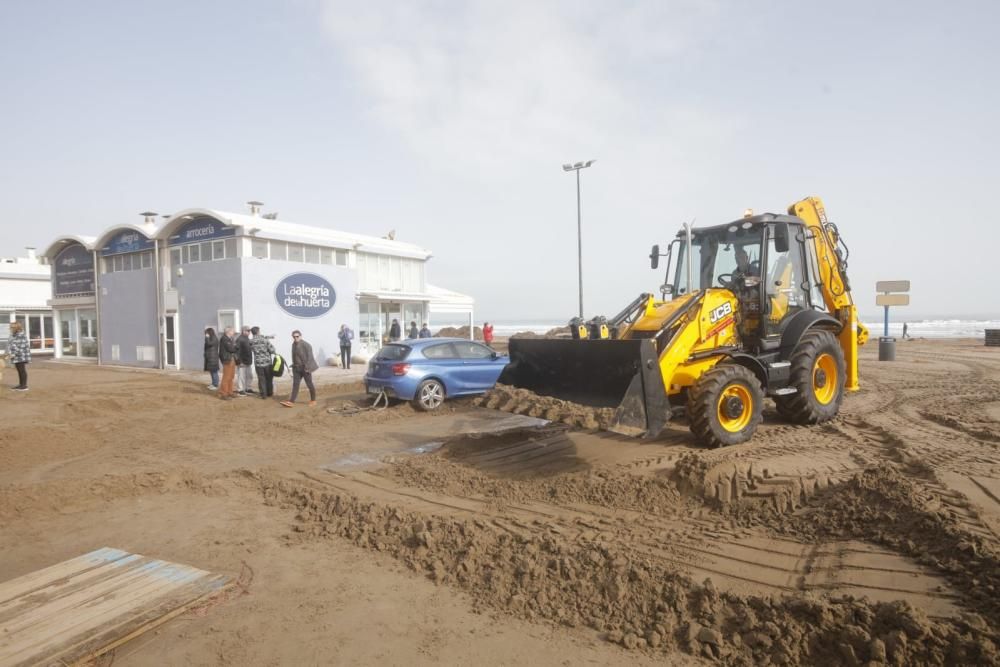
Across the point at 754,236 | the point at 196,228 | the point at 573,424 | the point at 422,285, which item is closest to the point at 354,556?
the point at 573,424

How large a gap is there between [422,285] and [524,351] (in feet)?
59.8

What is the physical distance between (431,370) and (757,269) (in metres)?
6.04

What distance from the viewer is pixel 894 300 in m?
24.3

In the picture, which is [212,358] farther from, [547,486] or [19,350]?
[547,486]

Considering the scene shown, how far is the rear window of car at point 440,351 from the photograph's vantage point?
11.6 m

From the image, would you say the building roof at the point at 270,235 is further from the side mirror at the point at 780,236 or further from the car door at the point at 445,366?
the side mirror at the point at 780,236

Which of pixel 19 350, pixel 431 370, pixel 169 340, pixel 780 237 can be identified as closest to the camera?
pixel 780 237

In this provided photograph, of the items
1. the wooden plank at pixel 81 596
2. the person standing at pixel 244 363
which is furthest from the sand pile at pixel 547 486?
the person standing at pixel 244 363

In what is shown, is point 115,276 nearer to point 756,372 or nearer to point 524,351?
point 524,351

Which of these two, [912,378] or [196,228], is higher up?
[196,228]

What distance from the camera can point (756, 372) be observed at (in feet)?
25.8

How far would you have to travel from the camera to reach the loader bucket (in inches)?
248

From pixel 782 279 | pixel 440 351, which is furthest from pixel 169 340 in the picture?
pixel 782 279

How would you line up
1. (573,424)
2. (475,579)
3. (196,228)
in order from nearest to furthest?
(475,579) < (573,424) < (196,228)
